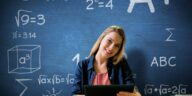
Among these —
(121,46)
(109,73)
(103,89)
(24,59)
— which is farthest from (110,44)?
(24,59)

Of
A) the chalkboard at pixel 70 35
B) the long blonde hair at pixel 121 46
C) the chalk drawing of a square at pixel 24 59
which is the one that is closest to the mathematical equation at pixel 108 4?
the chalkboard at pixel 70 35

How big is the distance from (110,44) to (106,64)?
0.55ft

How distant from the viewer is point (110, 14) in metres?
2.49

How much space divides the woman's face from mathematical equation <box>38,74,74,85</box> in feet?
1.18

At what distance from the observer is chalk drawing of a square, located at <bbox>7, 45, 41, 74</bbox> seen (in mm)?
2479

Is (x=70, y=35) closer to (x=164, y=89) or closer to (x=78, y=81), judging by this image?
(x=78, y=81)

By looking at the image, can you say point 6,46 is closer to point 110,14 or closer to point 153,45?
point 110,14

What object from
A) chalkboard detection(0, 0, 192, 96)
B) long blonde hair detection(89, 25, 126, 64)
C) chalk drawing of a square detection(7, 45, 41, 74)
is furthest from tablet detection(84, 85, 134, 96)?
chalk drawing of a square detection(7, 45, 41, 74)

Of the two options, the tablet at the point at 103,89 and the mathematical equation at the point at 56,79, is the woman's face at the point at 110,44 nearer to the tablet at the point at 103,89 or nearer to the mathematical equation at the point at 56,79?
the mathematical equation at the point at 56,79

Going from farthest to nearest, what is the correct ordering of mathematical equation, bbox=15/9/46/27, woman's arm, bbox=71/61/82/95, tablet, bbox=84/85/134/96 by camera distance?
mathematical equation, bbox=15/9/46/27, woman's arm, bbox=71/61/82/95, tablet, bbox=84/85/134/96

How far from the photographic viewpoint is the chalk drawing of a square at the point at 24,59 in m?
2.48

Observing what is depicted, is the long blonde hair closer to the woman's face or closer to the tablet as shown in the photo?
the woman's face

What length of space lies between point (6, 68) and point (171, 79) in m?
1.35

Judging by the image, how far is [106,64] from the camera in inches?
94.2
